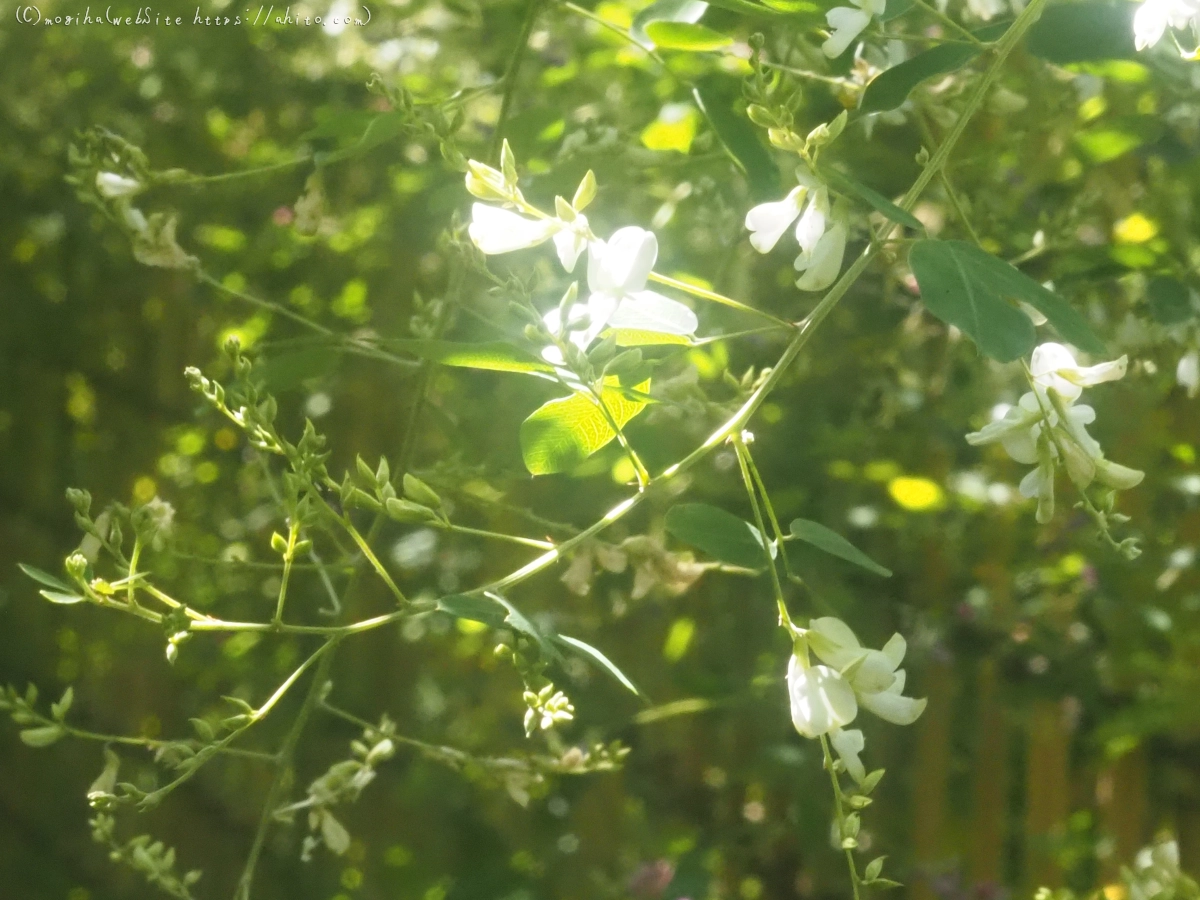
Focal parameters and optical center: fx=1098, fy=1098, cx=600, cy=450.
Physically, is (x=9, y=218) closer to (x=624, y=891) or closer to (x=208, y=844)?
(x=208, y=844)

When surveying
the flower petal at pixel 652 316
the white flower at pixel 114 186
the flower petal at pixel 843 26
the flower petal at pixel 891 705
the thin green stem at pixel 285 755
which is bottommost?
the thin green stem at pixel 285 755

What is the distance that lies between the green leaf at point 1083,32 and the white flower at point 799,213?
19 cm

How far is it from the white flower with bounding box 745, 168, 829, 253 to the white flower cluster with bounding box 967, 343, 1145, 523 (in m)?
0.11

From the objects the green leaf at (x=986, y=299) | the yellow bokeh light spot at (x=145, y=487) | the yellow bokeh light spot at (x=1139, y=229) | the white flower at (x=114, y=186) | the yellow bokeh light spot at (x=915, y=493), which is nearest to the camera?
the green leaf at (x=986, y=299)

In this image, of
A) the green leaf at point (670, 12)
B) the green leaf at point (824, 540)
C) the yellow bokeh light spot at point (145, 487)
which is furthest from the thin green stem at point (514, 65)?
the yellow bokeh light spot at point (145, 487)

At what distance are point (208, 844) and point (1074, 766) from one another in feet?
3.47

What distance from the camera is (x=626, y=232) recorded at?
44 cm

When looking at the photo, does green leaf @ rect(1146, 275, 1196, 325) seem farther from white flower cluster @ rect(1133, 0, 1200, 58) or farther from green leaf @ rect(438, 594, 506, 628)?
green leaf @ rect(438, 594, 506, 628)

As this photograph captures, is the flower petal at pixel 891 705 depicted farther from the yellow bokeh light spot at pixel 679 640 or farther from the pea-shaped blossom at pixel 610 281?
the yellow bokeh light spot at pixel 679 640

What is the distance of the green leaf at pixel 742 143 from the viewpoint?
0.60m

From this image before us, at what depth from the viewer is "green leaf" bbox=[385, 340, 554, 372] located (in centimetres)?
45

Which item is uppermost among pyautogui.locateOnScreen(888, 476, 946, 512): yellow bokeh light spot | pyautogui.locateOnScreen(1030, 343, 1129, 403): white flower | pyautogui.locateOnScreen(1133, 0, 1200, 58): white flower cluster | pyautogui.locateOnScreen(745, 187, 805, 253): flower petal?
pyautogui.locateOnScreen(1133, 0, 1200, 58): white flower cluster

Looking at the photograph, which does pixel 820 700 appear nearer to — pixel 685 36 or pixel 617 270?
A: pixel 617 270

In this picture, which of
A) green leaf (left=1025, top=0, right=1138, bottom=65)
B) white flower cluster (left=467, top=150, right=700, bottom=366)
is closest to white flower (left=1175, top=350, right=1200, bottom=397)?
green leaf (left=1025, top=0, right=1138, bottom=65)
